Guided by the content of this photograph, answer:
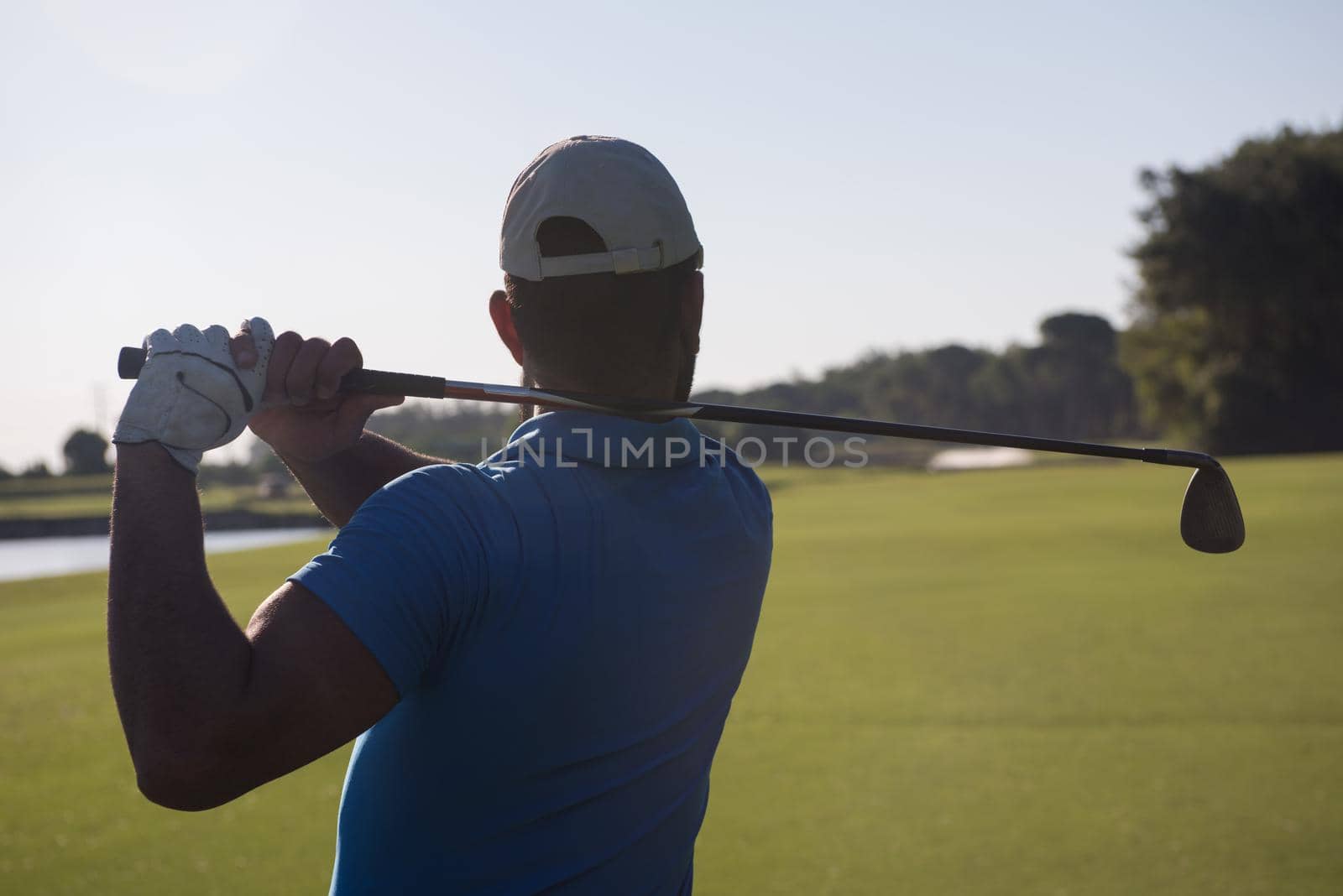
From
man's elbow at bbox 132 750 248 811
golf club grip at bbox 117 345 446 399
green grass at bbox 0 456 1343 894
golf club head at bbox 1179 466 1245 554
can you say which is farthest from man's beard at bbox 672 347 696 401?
green grass at bbox 0 456 1343 894

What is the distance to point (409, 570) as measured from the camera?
1038 mm

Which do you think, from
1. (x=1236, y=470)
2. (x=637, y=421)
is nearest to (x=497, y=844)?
(x=637, y=421)

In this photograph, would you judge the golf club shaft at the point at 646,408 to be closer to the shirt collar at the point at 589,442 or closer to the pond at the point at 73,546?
the shirt collar at the point at 589,442

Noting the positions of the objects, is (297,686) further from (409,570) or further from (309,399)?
(309,399)

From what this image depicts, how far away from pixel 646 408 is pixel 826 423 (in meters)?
0.56

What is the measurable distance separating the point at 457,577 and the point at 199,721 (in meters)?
0.25

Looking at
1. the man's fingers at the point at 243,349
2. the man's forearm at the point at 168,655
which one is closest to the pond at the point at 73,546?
the man's fingers at the point at 243,349

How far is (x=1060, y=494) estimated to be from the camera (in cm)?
1842

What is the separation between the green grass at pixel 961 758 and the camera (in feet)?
10.9

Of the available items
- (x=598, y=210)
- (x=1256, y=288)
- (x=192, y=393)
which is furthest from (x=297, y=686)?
(x=1256, y=288)

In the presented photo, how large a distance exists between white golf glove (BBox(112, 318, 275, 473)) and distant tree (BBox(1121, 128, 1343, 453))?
43428 millimetres

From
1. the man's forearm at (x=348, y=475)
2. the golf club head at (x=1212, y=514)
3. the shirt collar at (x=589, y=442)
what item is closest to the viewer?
the shirt collar at (x=589, y=442)

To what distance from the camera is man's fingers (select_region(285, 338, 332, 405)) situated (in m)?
1.31

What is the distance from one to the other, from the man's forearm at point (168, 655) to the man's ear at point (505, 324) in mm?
491
